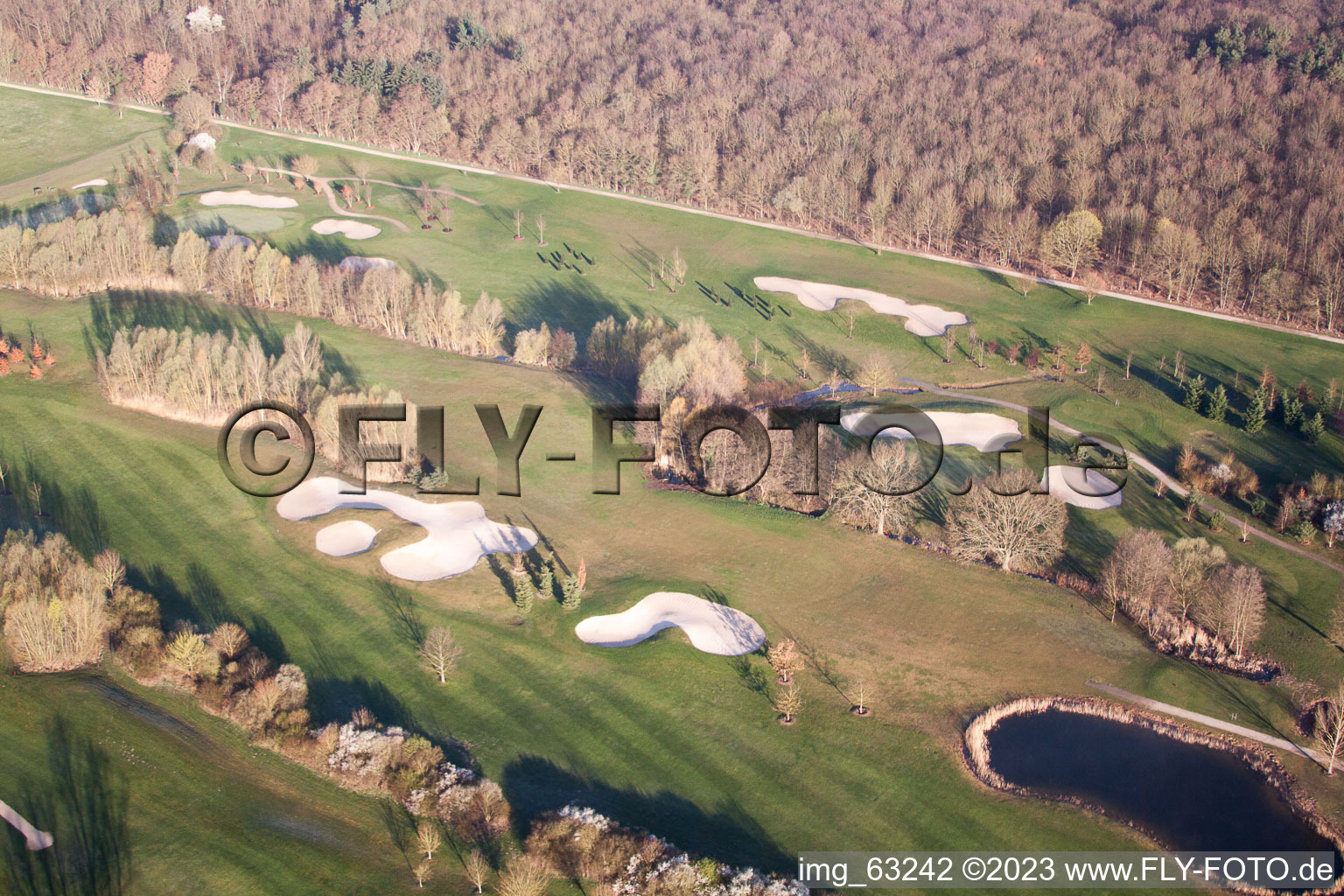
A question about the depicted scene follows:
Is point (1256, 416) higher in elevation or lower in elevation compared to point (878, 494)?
higher

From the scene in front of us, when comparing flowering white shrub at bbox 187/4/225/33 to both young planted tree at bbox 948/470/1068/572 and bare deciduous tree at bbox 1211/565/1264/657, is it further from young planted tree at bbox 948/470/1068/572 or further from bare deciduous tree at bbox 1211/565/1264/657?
bare deciduous tree at bbox 1211/565/1264/657

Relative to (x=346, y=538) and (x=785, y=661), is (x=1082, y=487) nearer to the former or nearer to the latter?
(x=785, y=661)

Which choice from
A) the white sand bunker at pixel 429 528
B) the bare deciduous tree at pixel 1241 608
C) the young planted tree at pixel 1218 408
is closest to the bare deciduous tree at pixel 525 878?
the white sand bunker at pixel 429 528

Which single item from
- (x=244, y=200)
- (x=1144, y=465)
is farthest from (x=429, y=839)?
(x=244, y=200)

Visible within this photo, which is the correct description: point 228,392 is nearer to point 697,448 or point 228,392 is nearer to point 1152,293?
point 697,448

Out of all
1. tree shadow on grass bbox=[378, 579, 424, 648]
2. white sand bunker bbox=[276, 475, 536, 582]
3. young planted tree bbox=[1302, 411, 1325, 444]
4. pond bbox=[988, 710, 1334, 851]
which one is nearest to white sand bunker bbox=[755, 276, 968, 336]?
young planted tree bbox=[1302, 411, 1325, 444]

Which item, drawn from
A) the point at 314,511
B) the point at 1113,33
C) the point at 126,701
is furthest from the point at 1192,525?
the point at 1113,33

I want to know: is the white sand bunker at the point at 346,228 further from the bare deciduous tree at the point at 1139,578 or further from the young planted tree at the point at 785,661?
the bare deciduous tree at the point at 1139,578
